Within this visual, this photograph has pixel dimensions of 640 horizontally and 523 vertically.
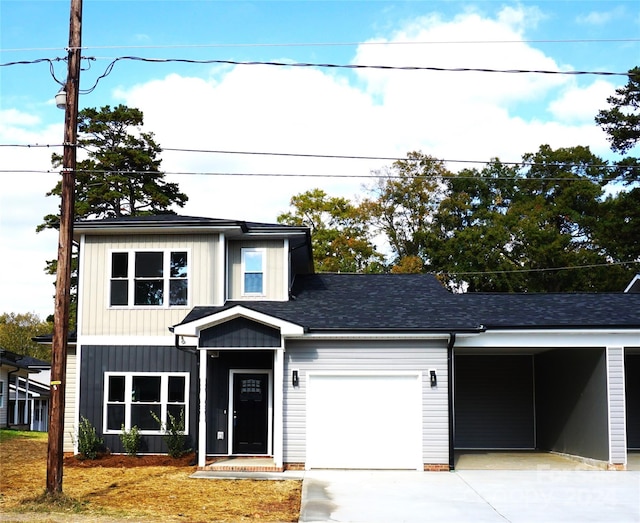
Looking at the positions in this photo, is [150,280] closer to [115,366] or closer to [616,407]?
[115,366]

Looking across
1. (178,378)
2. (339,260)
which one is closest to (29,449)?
(178,378)

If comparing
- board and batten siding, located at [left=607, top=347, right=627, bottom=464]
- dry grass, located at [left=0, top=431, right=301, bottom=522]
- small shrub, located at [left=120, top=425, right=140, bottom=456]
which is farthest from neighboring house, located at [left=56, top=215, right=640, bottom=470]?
dry grass, located at [left=0, top=431, right=301, bottom=522]

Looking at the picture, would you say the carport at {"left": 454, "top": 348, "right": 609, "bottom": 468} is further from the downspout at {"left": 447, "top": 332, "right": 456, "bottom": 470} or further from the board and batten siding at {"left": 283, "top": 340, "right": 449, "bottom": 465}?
the board and batten siding at {"left": 283, "top": 340, "right": 449, "bottom": 465}

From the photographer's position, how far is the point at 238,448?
18469 millimetres

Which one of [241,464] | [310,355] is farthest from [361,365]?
[241,464]

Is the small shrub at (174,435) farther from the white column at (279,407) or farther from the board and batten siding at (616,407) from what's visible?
the board and batten siding at (616,407)

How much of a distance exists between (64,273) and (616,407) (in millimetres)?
11815

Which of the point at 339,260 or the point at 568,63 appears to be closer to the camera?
the point at 568,63

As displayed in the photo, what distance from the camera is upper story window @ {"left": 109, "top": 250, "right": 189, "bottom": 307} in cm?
1905

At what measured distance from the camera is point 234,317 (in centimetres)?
1678

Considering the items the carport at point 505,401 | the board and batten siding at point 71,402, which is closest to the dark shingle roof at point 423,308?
the carport at point 505,401

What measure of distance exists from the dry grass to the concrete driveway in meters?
0.59

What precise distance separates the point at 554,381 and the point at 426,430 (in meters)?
5.23

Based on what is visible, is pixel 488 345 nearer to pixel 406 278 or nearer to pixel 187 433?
pixel 406 278
